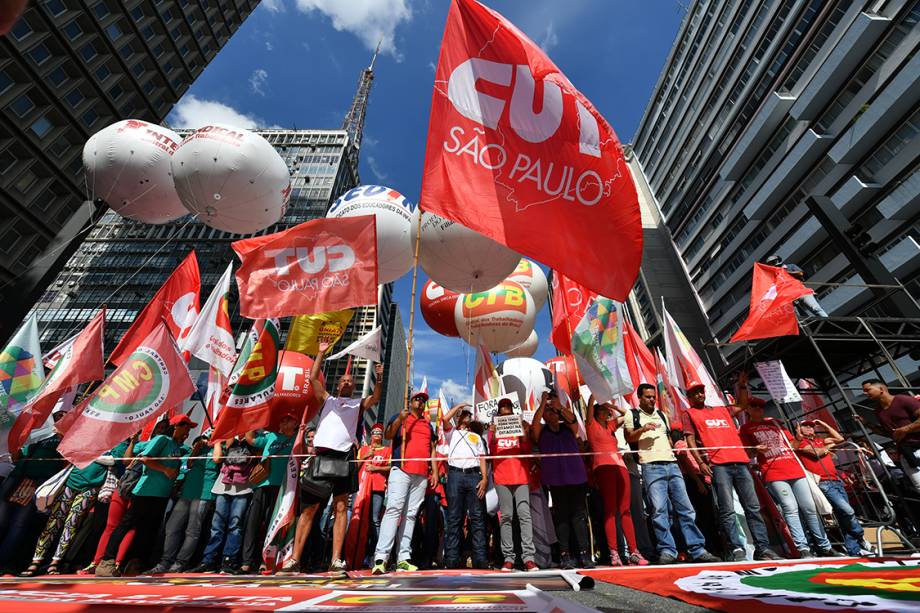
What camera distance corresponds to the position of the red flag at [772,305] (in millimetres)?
6473

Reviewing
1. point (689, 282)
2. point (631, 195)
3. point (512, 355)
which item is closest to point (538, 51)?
point (631, 195)

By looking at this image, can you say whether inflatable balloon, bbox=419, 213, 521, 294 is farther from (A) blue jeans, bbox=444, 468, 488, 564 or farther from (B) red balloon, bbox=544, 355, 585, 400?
(A) blue jeans, bbox=444, 468, 488, 564

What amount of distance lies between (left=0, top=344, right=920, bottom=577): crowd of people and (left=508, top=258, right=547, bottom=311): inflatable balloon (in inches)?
156

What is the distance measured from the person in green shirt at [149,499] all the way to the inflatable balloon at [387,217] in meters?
3.38

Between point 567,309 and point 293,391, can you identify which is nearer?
point 293,391

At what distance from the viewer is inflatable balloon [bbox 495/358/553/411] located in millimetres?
8445

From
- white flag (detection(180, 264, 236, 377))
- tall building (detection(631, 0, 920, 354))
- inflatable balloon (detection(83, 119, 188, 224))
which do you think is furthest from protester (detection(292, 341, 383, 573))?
tall building (detection(631, 0, 920, 354))

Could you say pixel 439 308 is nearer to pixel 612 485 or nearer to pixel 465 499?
pixel 465 499

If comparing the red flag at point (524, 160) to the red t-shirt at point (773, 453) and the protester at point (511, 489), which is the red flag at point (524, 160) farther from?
the red t-shirt at point (773, 453)

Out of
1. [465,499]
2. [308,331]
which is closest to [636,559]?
[465,499]

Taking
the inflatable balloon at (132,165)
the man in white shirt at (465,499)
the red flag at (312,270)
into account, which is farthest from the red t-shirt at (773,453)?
the inflatable balloon at (132,165)

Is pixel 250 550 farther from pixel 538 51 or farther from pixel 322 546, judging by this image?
pixel 538 51

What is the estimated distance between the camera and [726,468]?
468 centimetres

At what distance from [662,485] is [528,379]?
4.34 metres
